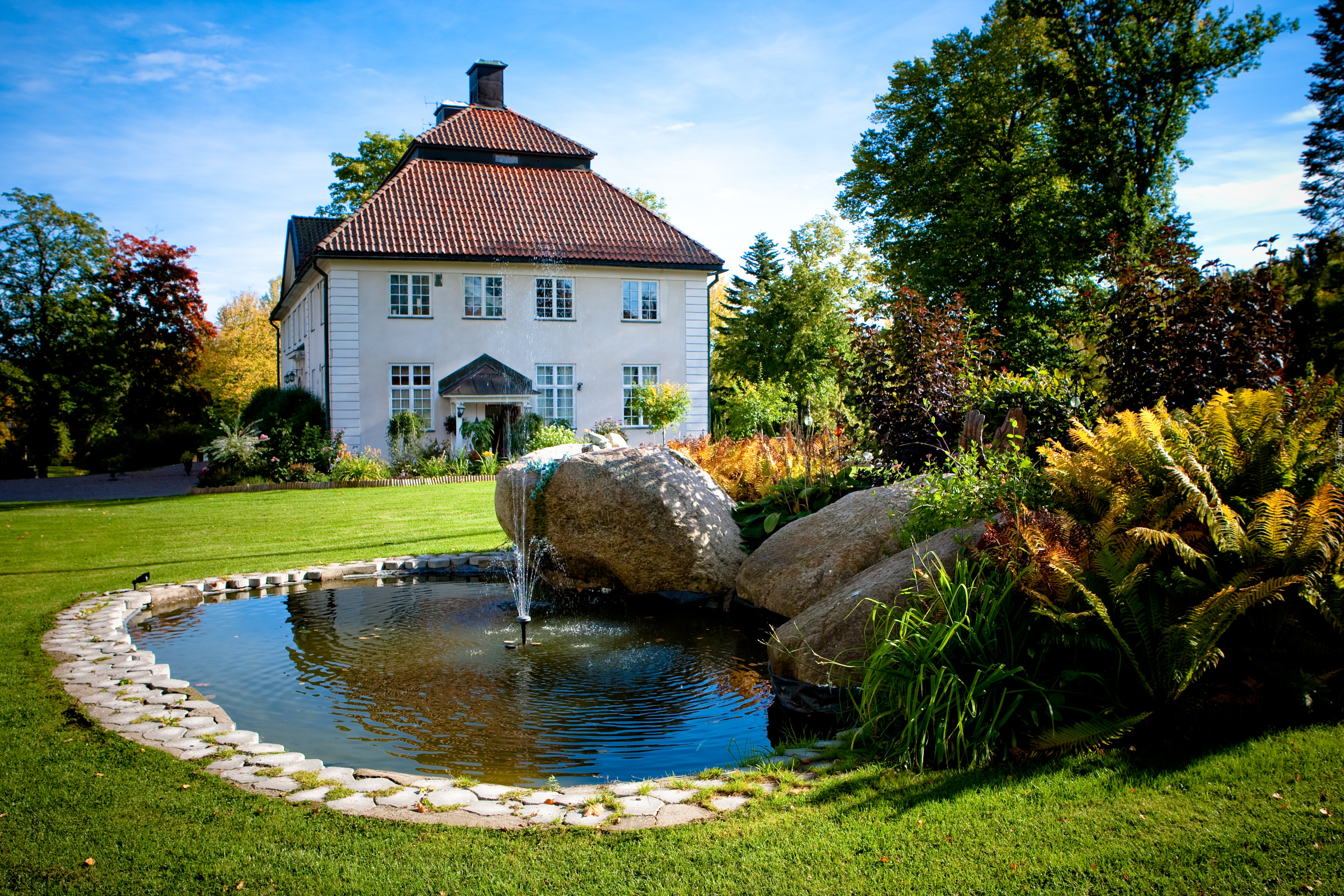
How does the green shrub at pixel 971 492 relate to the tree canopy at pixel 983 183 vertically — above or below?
below

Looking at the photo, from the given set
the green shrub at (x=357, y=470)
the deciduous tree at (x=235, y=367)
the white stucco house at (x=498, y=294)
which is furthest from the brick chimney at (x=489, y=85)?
the deciduous tree at (x=235, y=367)

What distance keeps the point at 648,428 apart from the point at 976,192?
36.3ft

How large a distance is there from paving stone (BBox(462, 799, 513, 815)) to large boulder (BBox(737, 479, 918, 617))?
377 cm

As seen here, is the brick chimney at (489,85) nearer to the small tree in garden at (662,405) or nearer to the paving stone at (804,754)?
the small tree in garden at (662,405)

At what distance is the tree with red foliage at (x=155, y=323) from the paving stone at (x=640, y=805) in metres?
35.6

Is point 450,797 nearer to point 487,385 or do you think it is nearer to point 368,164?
point 487,385

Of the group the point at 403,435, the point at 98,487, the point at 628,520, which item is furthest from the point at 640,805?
the point at 98,487

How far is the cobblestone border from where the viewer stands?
11.6ft

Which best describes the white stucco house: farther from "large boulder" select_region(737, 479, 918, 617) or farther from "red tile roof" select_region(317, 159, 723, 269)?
"large boulder" select_region(737, 479, 918, 617)

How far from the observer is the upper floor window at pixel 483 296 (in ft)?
80.7

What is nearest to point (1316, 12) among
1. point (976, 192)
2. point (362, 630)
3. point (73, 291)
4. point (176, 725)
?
point (976, 192)

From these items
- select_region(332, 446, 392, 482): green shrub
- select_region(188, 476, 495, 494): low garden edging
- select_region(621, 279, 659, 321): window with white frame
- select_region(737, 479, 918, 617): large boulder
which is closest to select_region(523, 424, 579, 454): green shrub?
select_region(188, 476, 495, 494): low garden edging

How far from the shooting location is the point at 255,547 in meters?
11.0

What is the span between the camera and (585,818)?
350 centimetres
